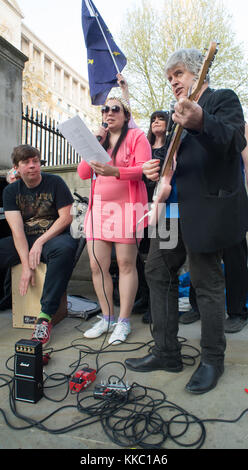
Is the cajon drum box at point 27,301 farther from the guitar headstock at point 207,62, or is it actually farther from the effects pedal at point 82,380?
the guitar headstock at point 207,62

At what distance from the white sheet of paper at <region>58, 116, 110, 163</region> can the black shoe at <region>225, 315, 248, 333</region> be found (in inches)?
67.5

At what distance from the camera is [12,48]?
5914 mm

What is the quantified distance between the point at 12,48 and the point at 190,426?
6.51 meters

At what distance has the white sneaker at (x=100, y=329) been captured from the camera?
269cm

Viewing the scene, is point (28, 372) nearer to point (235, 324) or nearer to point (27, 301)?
point (27, 301)

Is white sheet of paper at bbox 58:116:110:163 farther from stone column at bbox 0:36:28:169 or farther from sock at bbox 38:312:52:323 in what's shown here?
stone column at bbox 0:36:28:169

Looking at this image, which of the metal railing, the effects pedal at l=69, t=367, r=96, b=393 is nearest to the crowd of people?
the effects pedal at l=69, t=367, r=96, b=393

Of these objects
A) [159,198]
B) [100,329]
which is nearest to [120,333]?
[100,329]

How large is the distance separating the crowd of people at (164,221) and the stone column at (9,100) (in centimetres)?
307

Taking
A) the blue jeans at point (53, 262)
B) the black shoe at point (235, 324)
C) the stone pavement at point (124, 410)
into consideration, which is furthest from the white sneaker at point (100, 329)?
the black shoe at point (235, 324)

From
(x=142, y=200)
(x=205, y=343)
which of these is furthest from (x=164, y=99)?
(x=205, y=343)

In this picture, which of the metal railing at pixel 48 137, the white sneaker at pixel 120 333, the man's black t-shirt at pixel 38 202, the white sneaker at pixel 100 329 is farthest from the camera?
the metal railing at pixel 48 137

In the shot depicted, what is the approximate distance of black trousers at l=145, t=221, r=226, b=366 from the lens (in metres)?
1.90
